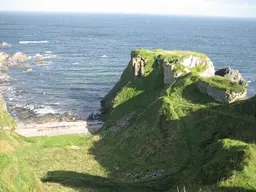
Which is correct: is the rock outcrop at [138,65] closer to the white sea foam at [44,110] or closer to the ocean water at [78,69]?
the ocean water at [78,69]

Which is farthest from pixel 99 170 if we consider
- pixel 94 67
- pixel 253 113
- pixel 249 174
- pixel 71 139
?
pixel 94 67

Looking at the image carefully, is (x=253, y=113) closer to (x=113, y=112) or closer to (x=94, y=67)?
(x=113, y=112)

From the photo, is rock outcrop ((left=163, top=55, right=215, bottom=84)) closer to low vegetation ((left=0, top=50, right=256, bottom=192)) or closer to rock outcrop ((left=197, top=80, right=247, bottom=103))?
low vegetation ((left=0, top=50, right=256, bottom=192))

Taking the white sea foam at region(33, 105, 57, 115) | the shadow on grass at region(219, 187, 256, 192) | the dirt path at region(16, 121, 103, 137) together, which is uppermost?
the shadow on grass at region(219, 187, 256, 192)

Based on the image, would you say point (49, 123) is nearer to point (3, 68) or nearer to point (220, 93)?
point (220, 93)

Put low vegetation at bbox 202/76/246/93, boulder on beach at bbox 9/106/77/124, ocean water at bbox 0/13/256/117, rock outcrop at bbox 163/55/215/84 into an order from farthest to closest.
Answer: ocean water at bbox 0/13/256/117 < boulder on beach at bbox 9/106/77/124 < rock outcrop at bbox 163/55/215/84 < low vegetation at bbox 202/76/246/93

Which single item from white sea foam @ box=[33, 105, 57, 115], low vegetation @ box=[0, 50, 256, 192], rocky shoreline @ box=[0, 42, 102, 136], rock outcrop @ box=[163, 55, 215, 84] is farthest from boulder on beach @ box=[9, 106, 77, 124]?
rock outcrop @ box=[163, 55, 215, 84]
